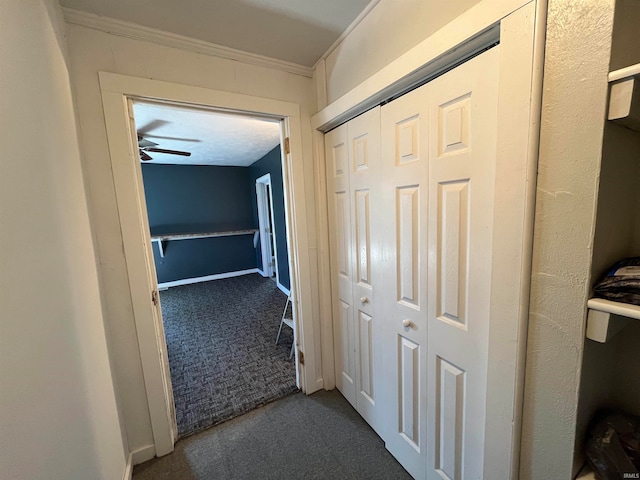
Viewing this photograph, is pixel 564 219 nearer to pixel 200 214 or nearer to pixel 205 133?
pixel 205 133

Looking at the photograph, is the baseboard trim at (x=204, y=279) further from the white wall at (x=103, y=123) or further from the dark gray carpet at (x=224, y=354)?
the white wall at (x=103, y=123)

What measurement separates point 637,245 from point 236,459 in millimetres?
2047

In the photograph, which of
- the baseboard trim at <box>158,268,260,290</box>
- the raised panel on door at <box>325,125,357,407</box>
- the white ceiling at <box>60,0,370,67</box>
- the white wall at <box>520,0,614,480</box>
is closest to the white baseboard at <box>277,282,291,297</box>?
the baseboard trim at <box>158,268,260,290</box>

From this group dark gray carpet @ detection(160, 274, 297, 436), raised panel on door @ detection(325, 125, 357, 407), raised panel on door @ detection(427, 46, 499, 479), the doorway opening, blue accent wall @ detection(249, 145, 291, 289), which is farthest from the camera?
blue accent wall @ detection(249, 145, 291, 289)

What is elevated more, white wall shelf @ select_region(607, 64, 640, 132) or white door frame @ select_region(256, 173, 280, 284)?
white wall shelf @ select_region(607, 64, 640, 132)

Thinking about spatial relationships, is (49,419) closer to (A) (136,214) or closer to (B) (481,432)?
(A) (136,214)

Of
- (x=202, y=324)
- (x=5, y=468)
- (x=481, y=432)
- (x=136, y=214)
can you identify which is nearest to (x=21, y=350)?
(x=5, y=468)

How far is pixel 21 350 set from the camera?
23.8 inches

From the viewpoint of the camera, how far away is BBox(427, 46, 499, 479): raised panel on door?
895 mm

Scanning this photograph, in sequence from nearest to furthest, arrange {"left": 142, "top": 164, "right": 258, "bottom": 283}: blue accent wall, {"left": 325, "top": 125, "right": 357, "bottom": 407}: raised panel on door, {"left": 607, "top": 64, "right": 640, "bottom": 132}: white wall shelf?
{"left": 607, "top": 64, "right": 640, "bottom": 132}: white wall shelf < {"left": 325, "top": 125, "right": 357, "bottom": 407}: raised panel on door < {"left": 142, "top": 164, "right": 258, "bottom": 283}: blue accent wall

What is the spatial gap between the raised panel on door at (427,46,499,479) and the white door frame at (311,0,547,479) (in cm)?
6

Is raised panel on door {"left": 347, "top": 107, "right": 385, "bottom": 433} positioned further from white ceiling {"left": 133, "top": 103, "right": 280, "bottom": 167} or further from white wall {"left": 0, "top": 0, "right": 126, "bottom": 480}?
white wall {"left": 0, "top": 0, "right": 126, "bottom": 480}

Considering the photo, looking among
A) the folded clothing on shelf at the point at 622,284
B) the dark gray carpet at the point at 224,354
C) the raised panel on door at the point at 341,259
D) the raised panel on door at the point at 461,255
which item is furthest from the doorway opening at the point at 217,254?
the folded clothing on shelf at the point at 622,284

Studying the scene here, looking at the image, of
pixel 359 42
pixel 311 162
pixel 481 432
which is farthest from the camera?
pixel 311 162
